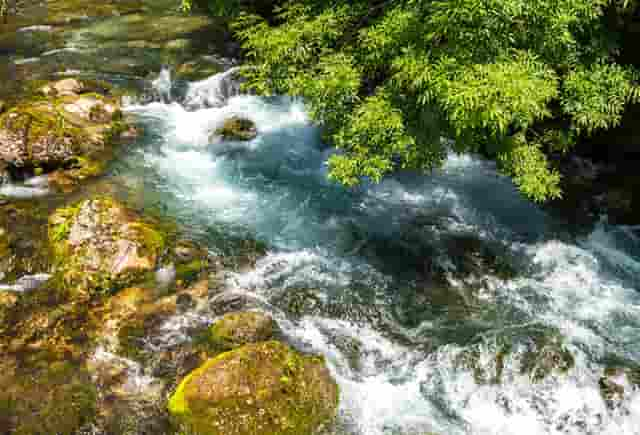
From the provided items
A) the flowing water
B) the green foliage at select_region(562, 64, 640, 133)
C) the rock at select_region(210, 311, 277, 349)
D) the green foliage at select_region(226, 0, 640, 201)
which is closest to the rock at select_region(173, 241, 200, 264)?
the flowing water

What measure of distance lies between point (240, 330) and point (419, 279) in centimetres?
374

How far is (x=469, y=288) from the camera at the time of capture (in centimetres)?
977

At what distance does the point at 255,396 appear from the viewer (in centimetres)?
693

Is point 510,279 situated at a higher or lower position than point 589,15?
lower

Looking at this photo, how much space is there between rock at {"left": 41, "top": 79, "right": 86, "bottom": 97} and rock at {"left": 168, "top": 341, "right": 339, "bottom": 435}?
1219cm

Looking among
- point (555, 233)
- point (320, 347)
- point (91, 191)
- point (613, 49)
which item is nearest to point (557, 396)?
point (320, 347)

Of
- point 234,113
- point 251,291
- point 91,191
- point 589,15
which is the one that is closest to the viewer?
point 589,15

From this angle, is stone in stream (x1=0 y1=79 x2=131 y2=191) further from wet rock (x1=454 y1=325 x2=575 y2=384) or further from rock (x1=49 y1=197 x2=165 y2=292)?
wet rock (x1=454 y1=325 x2=575 y2=384)

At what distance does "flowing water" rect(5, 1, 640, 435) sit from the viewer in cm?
764

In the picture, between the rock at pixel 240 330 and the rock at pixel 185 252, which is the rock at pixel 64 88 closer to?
the rock at pixel 185 252

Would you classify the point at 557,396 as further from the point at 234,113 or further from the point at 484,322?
the point at 234,113

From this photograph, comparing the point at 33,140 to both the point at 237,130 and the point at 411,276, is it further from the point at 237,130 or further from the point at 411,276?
the point at 411,276

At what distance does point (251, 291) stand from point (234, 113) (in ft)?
27.7

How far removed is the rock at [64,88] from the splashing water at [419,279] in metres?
3.23
